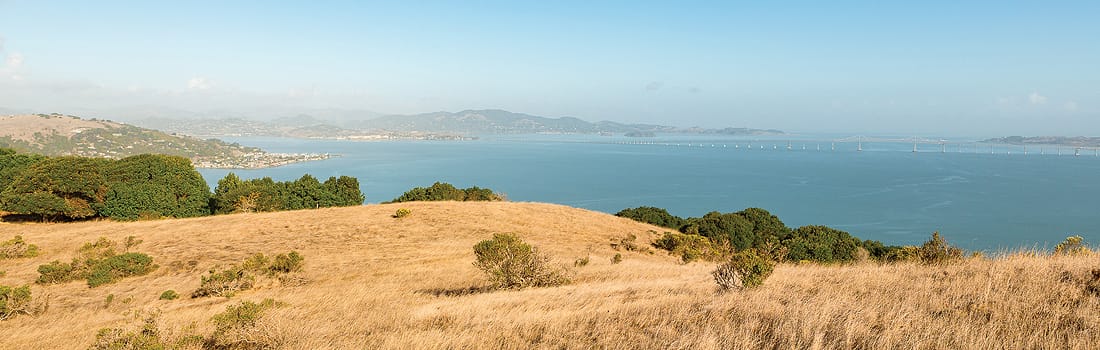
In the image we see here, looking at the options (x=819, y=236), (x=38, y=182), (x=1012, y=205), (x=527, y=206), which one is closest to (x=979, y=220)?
(x=1012, y=205)

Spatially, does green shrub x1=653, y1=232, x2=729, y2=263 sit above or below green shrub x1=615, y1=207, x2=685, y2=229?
above

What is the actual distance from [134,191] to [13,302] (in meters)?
32.4

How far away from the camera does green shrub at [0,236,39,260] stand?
81.6 ft

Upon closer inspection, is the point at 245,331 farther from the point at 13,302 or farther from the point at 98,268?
the point at 98,268

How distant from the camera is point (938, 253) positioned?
559 inches

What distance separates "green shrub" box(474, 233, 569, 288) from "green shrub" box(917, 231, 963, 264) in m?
9.98

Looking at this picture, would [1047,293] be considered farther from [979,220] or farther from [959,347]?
[979,220]

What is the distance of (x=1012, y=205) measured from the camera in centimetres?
10144

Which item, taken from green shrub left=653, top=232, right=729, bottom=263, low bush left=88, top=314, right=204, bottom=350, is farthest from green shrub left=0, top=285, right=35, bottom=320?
green shrub left=653, top=232, right=729, bottom=263

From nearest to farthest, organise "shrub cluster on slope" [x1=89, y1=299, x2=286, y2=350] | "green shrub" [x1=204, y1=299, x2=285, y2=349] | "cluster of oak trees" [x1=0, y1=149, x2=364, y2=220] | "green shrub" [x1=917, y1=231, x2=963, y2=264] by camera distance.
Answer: "shrub cluster on slope" [x1=89, y1=299, x2=286, y2=350], "green shrub" [x1=204, y1=299, x2=285, y2=349], "green shrub" [x1=917, y1=231, x2=963, y2=264], "cluster of oak trees" [x1=0, y1=149, x2=364, y2=220]

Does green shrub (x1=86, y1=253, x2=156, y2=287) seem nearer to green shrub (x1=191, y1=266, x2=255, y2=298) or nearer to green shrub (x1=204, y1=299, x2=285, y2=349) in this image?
green shrub (x1=191, y1=266, x2=255, y2=298)

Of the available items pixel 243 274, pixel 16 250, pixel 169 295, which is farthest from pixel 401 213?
pixel 16 250

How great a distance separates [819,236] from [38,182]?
6006 centimetres

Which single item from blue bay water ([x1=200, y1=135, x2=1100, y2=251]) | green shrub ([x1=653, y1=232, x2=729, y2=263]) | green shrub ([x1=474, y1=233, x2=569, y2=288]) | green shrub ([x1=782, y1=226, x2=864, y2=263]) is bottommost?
blue bay water ([x1=200, y1=135, x2=1100, y2=251])
